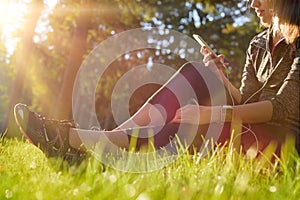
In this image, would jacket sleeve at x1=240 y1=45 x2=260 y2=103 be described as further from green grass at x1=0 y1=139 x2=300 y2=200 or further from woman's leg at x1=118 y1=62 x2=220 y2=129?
green grass at x1=0 y1=139 x2=300 y2=200

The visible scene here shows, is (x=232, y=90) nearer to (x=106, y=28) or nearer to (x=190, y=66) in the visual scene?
(x=190, y=66)

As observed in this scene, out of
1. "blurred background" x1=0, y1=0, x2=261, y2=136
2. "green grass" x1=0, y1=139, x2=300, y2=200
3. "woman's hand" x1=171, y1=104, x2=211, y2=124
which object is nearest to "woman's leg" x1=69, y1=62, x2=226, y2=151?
"woman's hand" x1=171, y1=104, x2=211, y2=124

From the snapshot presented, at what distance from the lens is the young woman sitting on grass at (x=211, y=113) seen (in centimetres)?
317

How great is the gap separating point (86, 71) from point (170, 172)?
1529 centimetres

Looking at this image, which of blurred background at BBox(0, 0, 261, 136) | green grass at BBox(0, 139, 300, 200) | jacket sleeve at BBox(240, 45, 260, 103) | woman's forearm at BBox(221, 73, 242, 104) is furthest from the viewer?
blurred background at BBox(0, 0, 261, 136)

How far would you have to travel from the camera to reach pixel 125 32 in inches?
561

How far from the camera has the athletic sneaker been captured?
3201 mm

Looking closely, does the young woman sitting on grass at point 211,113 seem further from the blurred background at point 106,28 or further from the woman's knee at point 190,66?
the blurred background at point 106,28

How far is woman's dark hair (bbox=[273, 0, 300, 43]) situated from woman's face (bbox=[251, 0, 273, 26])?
19 cm

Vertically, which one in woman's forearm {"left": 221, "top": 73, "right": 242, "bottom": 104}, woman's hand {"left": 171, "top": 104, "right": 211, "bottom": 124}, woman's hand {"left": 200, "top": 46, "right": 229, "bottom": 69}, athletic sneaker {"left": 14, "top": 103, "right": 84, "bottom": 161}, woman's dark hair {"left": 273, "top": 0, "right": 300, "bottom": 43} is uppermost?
woman's dark hair {"left": 273, "top": 0, "right": 300, "bottom": 43}

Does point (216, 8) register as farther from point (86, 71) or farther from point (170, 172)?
point (170, 172)

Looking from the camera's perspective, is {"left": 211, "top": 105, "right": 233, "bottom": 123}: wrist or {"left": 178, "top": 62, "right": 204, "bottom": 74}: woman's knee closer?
{"left": 211, "top": 105, "right": 233, "bottom": 123}: wrist

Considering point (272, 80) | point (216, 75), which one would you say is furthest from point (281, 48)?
point (216, 75)

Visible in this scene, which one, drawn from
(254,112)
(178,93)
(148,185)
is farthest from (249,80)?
(148,185)
